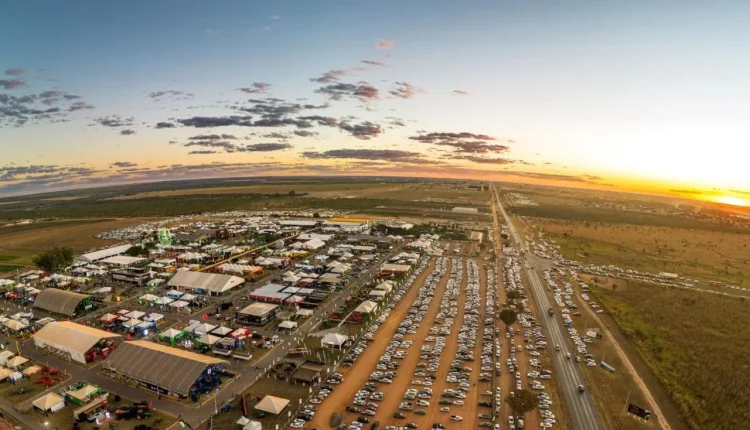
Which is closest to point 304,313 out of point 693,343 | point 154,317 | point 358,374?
point 358,374

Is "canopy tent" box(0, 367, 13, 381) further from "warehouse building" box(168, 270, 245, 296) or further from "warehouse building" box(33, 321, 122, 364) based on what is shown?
"warehouse building" box(168, 270, 245, 296)

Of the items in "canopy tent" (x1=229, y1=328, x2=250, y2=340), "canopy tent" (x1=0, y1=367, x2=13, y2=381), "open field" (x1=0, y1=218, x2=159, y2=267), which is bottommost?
"open field" (x1=0, y1=218, x2=159, y2=267)

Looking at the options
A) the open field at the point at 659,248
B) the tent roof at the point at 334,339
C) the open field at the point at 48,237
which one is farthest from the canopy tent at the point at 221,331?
the open field at the point at 659,248

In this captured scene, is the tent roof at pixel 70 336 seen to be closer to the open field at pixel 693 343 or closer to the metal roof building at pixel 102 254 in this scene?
the metal roof building at pixel 102 254

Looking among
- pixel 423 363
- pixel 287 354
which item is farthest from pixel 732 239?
pixel 287 354

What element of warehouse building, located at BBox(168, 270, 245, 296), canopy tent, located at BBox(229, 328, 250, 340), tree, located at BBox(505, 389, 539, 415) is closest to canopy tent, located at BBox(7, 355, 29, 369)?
canopy tent, located at BBox(229, 328, 250, 340)

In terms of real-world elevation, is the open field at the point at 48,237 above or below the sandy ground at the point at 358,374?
below
